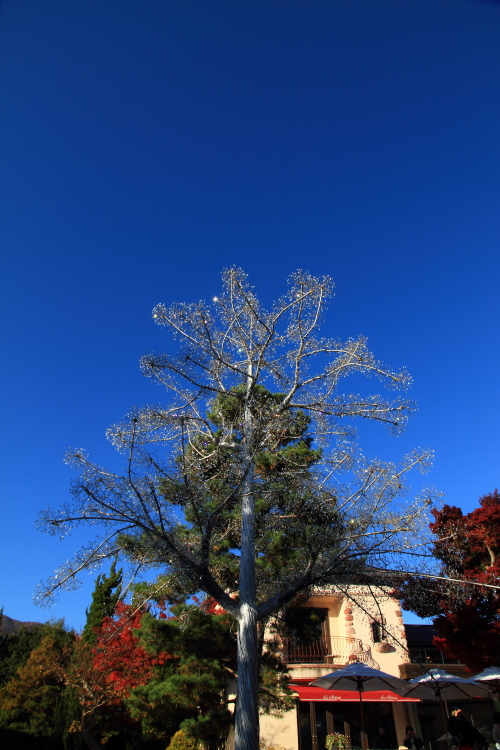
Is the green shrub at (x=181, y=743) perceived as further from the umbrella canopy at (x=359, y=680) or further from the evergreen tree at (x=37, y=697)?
the evergreen tree at (x=37, y=697)

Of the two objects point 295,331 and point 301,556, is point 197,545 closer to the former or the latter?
point 301,556

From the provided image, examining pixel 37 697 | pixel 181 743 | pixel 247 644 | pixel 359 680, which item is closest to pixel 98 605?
pixel 37 697

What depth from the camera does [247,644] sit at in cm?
475

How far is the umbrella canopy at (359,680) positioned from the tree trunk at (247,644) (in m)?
6.57

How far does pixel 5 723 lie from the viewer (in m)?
15.5

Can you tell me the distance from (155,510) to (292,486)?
216 cm

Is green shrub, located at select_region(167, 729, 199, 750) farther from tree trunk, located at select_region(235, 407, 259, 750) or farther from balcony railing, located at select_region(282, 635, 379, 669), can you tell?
tree trunk, located at select_region(235, 407, 259, 750)

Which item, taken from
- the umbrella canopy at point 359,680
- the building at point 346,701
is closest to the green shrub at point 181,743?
the building at point 346,701

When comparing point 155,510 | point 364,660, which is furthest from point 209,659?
point 364,660

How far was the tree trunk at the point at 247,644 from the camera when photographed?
429 centimetres

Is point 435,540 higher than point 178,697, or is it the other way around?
point 435,540

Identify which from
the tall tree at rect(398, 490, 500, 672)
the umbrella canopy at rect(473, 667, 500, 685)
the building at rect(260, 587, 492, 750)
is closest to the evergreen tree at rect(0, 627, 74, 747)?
the building at rect(260, 587, 492, 750)

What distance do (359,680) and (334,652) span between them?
560 cm

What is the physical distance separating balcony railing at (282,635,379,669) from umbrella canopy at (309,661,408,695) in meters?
3.49
